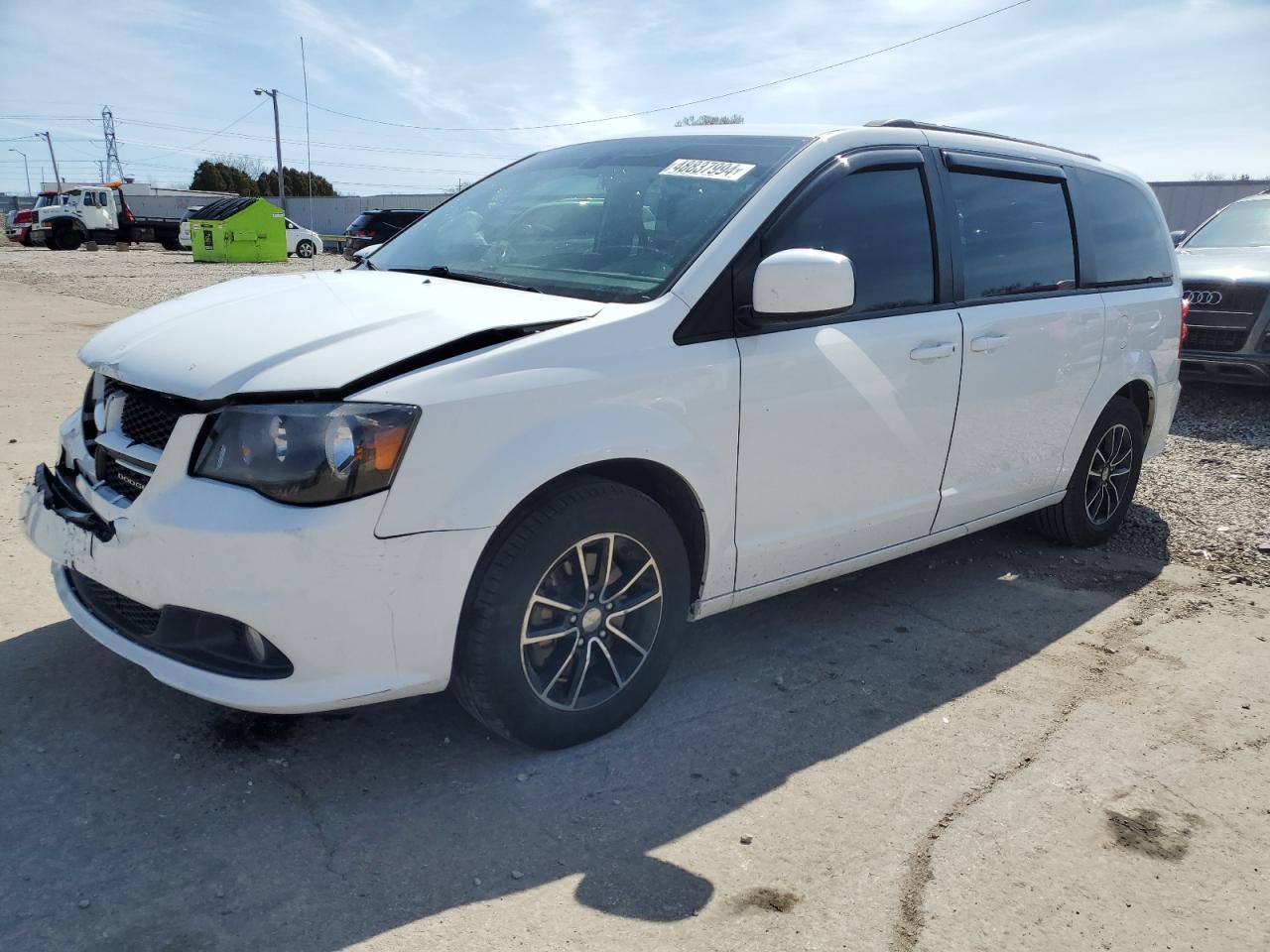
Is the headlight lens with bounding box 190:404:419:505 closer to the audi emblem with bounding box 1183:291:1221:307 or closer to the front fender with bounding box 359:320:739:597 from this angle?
the front fender with bounding box 359:320:739:597

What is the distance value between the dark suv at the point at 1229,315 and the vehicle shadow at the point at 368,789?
20.3 feet

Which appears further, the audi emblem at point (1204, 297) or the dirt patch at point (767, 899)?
the audi emblem at point (1204, 297)

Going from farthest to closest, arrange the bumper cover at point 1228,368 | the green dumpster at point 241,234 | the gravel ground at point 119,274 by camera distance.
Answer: the green dumpster at point 241,234, the gravel ground at point 119,274, the bumper cover at point 1228,368

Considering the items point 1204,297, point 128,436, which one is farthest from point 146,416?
point 1204,297

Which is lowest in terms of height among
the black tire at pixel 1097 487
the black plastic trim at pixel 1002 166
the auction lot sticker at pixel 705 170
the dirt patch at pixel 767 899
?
the dirt patch at pixel 767 899

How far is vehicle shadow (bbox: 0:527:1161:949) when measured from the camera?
7.66 feet

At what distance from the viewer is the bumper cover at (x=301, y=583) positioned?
2.43 metres

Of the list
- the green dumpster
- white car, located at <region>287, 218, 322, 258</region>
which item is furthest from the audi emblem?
white car, located at <region>287, 218, 322, 258</region>

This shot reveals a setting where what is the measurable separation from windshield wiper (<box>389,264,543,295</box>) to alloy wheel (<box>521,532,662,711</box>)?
87 centimetres

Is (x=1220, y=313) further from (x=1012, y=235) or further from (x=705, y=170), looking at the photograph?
(x=705, y=170)

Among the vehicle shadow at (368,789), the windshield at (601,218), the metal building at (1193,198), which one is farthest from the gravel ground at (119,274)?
the metal building at (1193,198)

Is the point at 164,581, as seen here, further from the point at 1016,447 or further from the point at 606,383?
the point at 1016,447

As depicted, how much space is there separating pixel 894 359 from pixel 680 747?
5.06 feet

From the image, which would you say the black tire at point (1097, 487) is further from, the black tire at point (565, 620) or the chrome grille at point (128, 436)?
the chrome grille at point (128, 436)
